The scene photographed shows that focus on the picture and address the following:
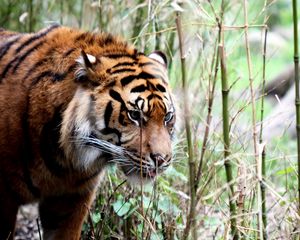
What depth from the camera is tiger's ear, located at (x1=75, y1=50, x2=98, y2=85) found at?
399 centimetres

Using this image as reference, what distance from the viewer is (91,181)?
4.46 metres

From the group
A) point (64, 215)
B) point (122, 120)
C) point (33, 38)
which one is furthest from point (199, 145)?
point (122, 120)

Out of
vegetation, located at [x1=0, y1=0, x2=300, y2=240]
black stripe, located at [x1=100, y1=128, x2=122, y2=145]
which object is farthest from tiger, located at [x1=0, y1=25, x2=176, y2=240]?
vegetation, located at [x1=0, y1=0, x2=300, y2=240]

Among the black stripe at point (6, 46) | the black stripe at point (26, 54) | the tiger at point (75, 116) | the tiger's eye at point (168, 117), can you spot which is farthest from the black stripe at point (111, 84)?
the black stripe at point (6, 46)

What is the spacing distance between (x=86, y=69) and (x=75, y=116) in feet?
0.83

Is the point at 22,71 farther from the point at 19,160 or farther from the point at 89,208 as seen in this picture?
the point at 89,208

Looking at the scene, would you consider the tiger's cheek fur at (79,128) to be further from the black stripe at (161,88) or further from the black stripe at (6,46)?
the black stripe at (6,46)

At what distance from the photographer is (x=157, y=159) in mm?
3830

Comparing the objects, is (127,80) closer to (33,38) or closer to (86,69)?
(86,69)

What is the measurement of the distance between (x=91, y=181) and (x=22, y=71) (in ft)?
2.47

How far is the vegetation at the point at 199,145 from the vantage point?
3.42m

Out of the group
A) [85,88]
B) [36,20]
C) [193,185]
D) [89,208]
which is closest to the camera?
[193,185]

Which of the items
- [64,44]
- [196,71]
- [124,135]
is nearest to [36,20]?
[196,71]

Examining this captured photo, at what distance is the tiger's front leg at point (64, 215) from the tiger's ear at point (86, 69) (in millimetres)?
829
